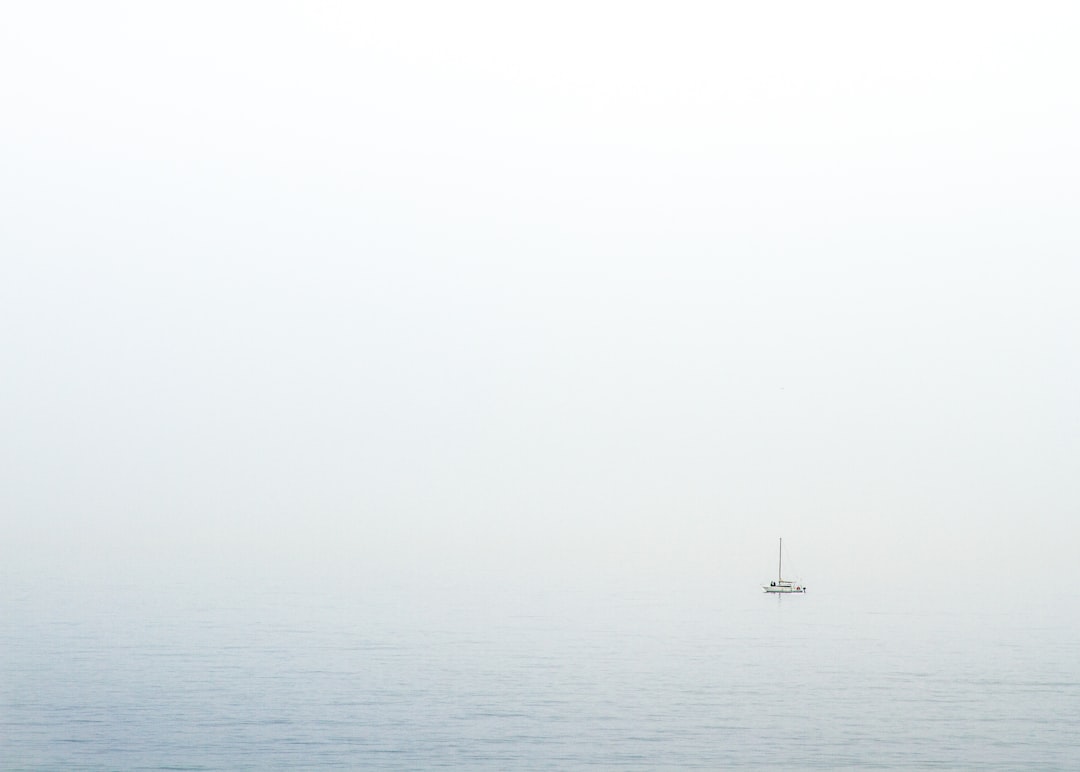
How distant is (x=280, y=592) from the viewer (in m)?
107

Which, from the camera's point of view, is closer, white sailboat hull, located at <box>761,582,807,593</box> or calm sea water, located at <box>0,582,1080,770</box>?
calm sea water, located at <box>0,582,1080,770</box>

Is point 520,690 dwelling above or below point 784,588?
below

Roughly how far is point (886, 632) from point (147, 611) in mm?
46492

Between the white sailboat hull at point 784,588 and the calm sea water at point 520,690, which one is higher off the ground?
the white sailboat hull at point 784,588

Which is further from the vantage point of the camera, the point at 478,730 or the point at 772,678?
the point at 772,678

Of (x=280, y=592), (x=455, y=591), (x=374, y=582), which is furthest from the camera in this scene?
(x=374, y=582)

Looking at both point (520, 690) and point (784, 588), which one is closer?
point (520, 690)

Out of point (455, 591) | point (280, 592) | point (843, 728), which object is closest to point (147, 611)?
point (280, 592)

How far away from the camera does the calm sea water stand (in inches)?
1532

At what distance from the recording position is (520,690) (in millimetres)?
50750

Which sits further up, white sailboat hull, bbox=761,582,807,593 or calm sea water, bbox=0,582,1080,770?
white sailboat hull, bbox=761,582,807,593

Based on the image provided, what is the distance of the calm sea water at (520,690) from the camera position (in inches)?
1532

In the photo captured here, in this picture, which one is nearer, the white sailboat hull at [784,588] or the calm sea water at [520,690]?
the calm sea water at [520,690]

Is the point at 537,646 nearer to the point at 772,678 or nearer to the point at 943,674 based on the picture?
the point at 772,678
